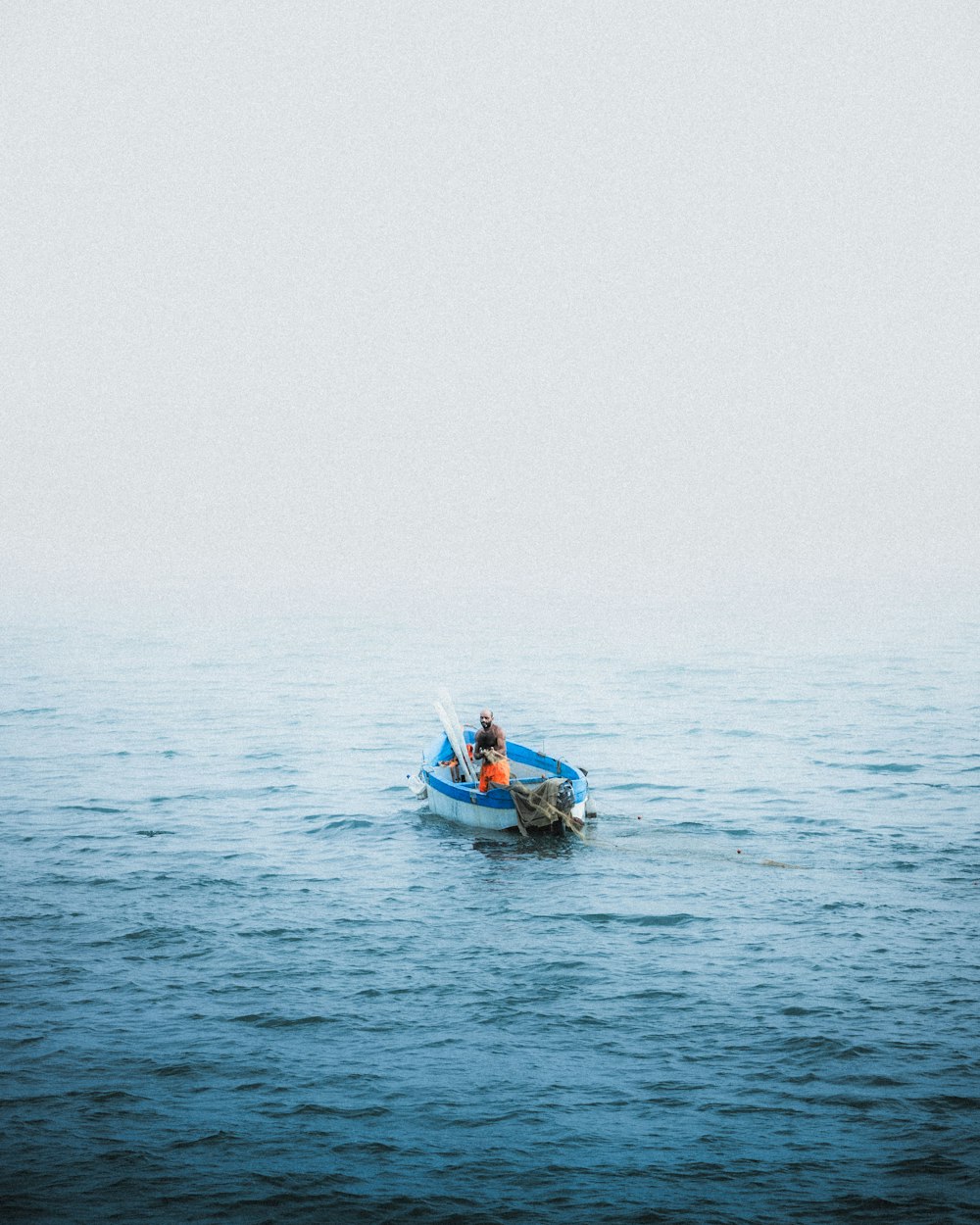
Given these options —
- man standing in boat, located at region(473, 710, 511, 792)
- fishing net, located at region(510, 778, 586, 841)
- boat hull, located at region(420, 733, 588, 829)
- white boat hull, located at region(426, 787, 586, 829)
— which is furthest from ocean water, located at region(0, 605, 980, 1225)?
man standing in boat, located at region(473, 710, 511, 792)

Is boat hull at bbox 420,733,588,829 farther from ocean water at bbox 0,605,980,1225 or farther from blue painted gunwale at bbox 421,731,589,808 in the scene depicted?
ocean water at bbox 0,605,980,1225

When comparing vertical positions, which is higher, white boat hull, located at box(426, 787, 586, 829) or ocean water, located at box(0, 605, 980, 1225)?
white boat hull, located at box(426, 787, 586, 829)

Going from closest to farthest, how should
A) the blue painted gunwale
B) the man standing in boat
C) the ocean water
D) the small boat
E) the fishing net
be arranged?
the ocean water → the fishing net → the small boat → the blue painted gunwale → the man standing in boat

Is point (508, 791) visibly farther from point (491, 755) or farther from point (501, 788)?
point (491, 755)

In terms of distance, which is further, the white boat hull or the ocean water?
Result: the white boat hull

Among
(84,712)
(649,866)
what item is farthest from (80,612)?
(649,866)

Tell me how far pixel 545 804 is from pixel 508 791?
2.57 feet

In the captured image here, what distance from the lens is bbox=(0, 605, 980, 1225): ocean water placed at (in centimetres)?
1155

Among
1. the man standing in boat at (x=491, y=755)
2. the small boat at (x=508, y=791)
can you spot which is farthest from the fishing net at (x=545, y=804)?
the man standing in boat at (x=491, y=755)

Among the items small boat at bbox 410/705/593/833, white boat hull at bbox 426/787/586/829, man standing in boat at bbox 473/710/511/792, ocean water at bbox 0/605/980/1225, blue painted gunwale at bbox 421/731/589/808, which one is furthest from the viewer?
man standing in boat at bbox 473/710/511/792

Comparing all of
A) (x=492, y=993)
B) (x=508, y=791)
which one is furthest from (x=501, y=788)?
(x=492, y=993)

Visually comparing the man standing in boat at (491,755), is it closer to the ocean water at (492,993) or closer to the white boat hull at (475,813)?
the white boat hull at (475,813)

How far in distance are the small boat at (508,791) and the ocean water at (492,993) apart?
1.91 ft

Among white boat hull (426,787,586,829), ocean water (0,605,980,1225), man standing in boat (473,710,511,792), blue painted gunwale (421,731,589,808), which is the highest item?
man standing in boat (473,710,511,792)
